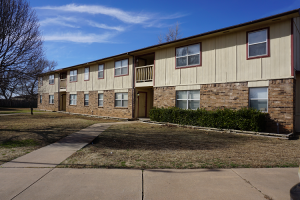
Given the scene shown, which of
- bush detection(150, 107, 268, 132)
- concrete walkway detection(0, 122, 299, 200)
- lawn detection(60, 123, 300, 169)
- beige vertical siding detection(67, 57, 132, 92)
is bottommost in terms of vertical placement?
concrete walkway detection(0, 122, 299, 200)

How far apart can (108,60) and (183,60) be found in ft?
27.8

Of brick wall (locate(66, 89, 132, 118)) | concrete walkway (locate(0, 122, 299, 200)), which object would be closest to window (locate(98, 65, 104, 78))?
brick wall (locate(66, 89, 132, 118))

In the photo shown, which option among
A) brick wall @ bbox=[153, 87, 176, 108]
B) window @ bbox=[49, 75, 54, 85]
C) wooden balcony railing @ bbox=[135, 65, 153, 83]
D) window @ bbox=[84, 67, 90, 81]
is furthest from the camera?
window @ bbox=[49, 75, 54, 85]

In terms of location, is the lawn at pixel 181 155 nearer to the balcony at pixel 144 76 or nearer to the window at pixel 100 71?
the balcony at pixel 144 76

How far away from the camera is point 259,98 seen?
34.4 ft

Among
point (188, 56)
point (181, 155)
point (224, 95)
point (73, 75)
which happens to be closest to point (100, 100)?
point (73, 75)

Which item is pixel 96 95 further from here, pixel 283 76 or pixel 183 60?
pixel 283 76

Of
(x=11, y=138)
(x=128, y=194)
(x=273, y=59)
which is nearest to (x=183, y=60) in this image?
(x=273, y=59)

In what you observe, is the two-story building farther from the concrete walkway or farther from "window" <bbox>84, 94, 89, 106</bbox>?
the concrete walkway

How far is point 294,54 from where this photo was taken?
33.0ft

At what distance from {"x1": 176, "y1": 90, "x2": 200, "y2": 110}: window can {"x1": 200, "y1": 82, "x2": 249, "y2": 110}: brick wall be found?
46 centimetres

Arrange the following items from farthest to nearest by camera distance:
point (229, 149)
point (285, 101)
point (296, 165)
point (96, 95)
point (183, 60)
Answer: point (96, 95) → point (183, 60) → point (285, 101) → point (229, 149) → point (296, 165)

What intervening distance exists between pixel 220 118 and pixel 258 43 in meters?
4.41

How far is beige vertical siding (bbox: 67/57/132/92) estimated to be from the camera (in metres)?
17.9
